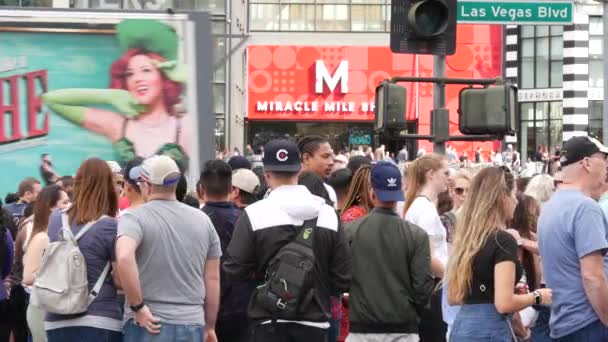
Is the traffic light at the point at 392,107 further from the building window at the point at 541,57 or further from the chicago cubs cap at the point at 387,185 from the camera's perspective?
the building window at the point at 541,57

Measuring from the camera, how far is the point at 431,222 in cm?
870

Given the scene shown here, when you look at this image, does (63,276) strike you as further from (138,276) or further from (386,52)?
(386,52)

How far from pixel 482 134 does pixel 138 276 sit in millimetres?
4171

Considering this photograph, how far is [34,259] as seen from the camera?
9.03 m

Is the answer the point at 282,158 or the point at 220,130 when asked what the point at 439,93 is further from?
the point at 220,130

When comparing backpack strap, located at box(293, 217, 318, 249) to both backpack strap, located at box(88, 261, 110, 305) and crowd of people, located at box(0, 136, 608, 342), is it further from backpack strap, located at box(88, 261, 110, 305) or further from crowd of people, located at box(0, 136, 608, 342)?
backpack strap, located at box(88, 261, 110, 305)

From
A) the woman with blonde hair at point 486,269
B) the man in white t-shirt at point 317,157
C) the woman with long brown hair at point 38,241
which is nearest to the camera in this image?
the woman with blonde hair at point 486,269

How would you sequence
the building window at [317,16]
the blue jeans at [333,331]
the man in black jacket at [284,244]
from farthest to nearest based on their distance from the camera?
the building window at [317,16] < the blue jeans at [333,331] < the man in black jacket at [284,244]

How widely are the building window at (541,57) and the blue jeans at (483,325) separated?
5121 centimetres

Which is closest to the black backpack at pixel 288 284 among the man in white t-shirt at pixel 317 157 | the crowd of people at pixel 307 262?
the crowd of people at pixel 307 262

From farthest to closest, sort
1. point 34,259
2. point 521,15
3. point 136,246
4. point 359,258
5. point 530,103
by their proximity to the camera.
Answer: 1. point 530,103
2. point 521,15
3. point 34,259
4. point 359,258
5. point 136,246

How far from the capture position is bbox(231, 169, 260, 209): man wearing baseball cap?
915 cm

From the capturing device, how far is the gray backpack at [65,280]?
6.97 meters

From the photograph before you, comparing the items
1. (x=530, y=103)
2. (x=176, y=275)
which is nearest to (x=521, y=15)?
(x=176, y=275)
